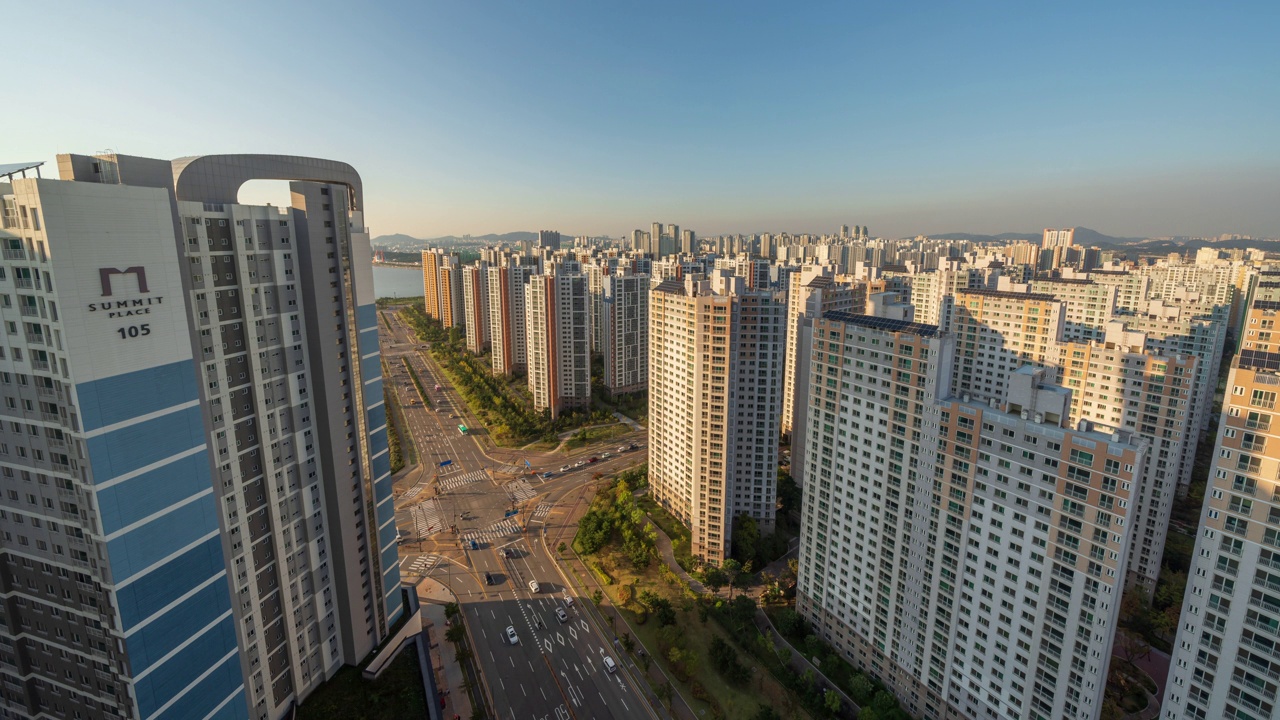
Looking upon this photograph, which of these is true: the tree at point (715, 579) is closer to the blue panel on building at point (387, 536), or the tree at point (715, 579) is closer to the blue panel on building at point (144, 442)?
the blue panel on building at point (387, 536)

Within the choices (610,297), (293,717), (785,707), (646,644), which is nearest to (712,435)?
(646,644)

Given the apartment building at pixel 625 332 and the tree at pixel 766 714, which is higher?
the apartment building at pixel 625 332

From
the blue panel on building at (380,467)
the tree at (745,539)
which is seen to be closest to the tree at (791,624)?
the tree at (745,539)

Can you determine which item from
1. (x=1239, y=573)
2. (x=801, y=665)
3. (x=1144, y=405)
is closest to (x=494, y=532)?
(x=801, y=665)

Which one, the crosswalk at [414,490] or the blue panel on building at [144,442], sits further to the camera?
the crosswalk at [414,490]

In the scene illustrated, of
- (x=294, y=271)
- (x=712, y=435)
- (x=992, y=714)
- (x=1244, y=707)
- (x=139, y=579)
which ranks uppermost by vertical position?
(x=294, y=271)

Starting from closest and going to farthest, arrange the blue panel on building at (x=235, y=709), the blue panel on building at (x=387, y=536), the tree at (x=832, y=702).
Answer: the blue panel on building at (x=235, y=709) → the tree at (x=832, y=702) → the blue panel on building at (x=387, y=536)

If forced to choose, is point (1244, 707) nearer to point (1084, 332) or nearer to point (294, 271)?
point (294, 271)
